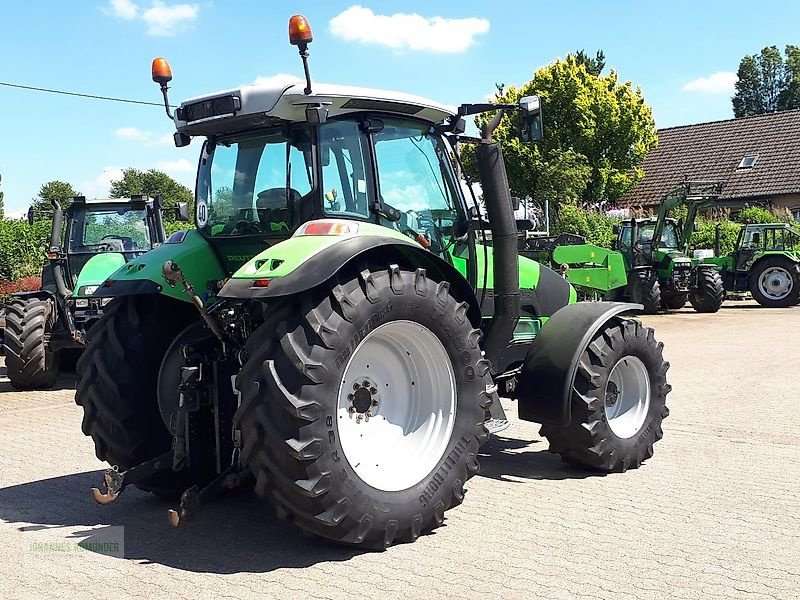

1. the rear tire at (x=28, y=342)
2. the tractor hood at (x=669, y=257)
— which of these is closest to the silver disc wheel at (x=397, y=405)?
the rear tire at (x=28, y=342)

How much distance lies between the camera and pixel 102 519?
499 cm

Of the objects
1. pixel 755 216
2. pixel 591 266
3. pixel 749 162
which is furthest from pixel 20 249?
pixel 749 162

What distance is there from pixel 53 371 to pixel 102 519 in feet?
21.0

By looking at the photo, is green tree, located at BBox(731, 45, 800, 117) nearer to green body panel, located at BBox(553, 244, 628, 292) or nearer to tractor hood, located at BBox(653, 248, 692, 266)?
tractor hood, located at BBox(653, 248, 692, 266)

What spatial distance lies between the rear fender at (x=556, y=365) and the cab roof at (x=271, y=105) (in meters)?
1.82

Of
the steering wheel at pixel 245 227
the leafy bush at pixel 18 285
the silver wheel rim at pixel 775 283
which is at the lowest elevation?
the silver wheel rim at pixel 775 283

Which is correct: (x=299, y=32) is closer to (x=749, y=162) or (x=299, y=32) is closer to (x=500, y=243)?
(x=500, y=243)

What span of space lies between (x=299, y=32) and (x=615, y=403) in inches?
134

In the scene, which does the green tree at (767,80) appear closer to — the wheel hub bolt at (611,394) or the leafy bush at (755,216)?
the leafy bush at (755,216)

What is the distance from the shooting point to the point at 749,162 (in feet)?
114

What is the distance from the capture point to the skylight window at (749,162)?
113ft

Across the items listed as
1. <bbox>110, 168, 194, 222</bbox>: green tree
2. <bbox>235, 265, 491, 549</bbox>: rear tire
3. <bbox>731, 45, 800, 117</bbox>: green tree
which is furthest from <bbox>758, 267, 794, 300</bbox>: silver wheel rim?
<bbox>110, 168, 194, 222</bbox>: green tree

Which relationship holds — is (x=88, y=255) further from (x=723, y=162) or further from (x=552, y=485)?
(x=723, y=162)

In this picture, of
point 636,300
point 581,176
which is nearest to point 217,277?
point 636,300
